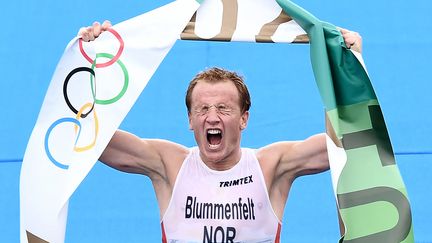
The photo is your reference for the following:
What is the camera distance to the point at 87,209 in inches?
240

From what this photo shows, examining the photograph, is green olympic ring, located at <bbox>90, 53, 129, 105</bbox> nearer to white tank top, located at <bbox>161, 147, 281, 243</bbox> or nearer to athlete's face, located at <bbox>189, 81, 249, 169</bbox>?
athlete's face, located at <bbox>189, 81, 249, 169</bbox>

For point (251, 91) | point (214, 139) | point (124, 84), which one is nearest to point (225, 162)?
point (214, 139)

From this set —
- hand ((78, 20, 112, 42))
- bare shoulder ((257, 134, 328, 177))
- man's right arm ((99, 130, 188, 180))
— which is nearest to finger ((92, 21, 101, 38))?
hand ((78, 20, 112, 42))

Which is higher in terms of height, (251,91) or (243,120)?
(251,91)

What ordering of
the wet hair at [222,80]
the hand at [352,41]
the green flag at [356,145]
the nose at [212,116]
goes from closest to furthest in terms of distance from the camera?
the green flag at [356,145], the hand at [352,41], the nose at [212,116], the wet hair at [222,80]

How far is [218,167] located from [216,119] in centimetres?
26

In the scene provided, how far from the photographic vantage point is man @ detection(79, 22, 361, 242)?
398 centimetres

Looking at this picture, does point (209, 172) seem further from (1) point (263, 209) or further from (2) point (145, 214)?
(2) point (145, 214)

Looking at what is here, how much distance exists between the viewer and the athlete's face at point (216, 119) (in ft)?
12.9

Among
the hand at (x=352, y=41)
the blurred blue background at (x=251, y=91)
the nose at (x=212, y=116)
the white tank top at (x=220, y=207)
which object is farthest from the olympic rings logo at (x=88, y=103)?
the blurred blue background at (x=251, y=91)

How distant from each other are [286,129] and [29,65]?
1709 mm

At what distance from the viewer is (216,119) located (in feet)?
12.9

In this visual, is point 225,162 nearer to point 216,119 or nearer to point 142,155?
point 216,119

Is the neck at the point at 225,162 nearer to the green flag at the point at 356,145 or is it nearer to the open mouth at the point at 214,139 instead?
the open mouth at the point at 214,139
